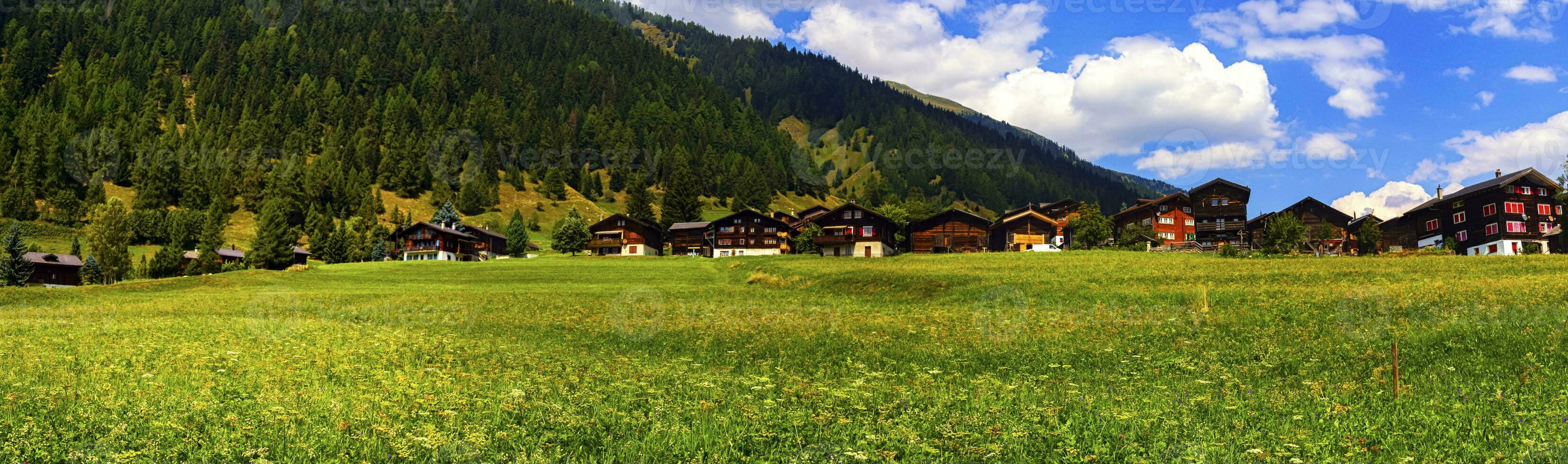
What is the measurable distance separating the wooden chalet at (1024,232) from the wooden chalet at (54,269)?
401 ft

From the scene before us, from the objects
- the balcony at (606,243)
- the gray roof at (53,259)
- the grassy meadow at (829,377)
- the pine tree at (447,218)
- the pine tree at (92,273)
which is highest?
the pine tree at (447,218)

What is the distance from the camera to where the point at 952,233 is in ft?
396

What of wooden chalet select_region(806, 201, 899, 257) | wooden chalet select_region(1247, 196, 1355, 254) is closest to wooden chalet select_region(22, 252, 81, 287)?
wooden chalet select_region(806, 201, 899, 257)

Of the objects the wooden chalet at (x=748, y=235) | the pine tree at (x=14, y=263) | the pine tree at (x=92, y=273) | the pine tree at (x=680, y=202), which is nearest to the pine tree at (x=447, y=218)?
the pine tree at (x=680, y=202)

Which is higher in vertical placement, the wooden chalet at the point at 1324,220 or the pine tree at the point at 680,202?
the pine tree at the point at 680,202

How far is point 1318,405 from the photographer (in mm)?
15125

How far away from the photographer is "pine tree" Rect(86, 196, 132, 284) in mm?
102688

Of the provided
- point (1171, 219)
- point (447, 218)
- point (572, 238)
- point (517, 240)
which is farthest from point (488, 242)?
point (1171, 219)

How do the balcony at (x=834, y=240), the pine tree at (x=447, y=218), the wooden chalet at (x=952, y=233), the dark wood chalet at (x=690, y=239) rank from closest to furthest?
1. the balcony at (x=834, y=240)
2. the wooden chalet at (x=952, y=233)
3. the dark wood chalet at (x=690, y=239)
4. the pine tree at (x=447, y=218)

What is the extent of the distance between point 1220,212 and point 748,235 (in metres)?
69.9

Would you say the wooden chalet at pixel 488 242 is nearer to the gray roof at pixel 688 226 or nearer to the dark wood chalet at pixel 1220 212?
the gray roof at pixel 688 226

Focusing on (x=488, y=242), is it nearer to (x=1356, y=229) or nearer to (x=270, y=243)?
(x=270, y=243)

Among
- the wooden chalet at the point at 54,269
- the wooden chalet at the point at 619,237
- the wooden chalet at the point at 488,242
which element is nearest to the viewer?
the wooden chalet at the point at 54,269

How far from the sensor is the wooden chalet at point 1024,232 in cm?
11638
